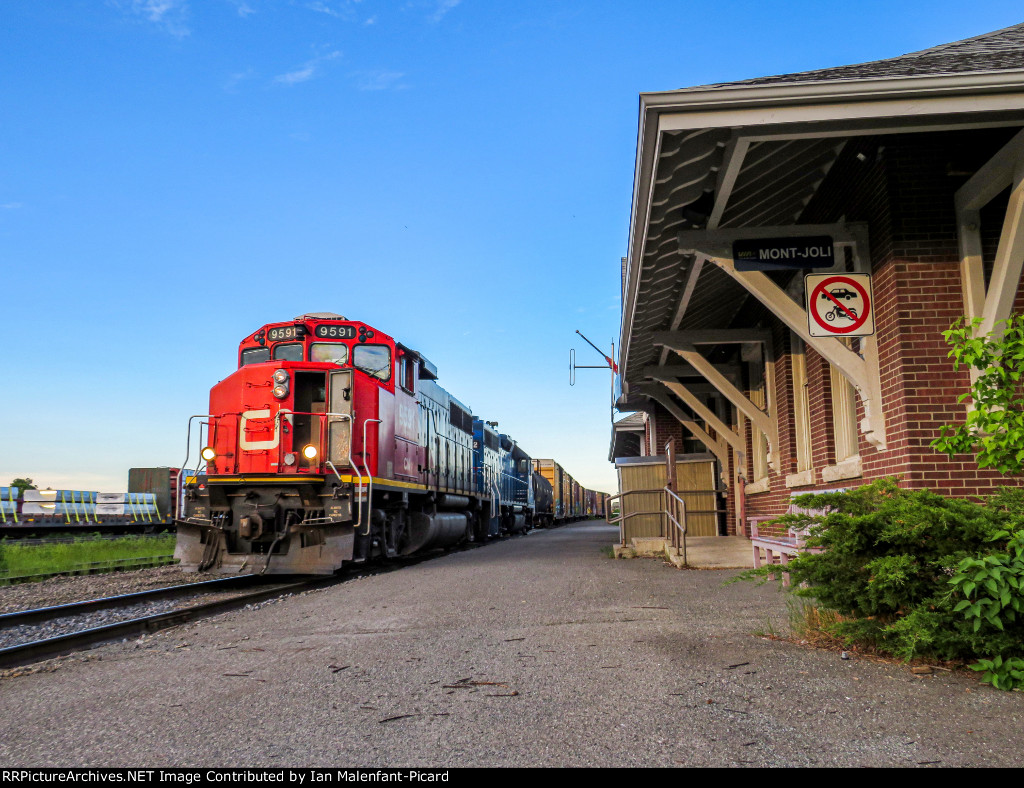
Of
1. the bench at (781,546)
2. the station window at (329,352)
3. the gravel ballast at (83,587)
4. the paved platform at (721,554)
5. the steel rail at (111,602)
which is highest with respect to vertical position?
the station window at (329,352)

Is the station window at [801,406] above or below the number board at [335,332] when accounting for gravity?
below

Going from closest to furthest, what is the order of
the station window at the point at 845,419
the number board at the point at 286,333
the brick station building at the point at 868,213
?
the brick station building at the point at 868,213, the station window at the point at 845,419, the number board at the point at 286,333

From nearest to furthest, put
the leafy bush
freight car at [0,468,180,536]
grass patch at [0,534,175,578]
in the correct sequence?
the leafy bush
grass patch at [0,534,175,578]
freight car at [0,468,180,536]

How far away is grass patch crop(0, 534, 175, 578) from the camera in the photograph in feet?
41.9

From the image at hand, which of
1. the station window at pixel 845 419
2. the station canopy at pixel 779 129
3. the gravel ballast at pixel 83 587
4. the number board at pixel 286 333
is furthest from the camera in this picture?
the number board at pixel 286 333

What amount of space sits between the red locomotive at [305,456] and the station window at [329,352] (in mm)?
15

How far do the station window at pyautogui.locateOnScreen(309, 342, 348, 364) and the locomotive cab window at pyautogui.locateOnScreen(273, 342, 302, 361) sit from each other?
0.60ft

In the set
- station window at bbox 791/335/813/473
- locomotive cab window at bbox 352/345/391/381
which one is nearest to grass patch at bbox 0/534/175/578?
locomotive cab window at bbox 352/345/391/381

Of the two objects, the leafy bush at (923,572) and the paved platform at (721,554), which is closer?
the leafy bush at (923,572)

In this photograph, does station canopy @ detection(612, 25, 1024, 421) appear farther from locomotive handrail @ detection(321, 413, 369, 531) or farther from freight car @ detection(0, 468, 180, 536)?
freight car @ detection(0, 468, 180, 536)

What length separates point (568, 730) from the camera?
3.30 meters

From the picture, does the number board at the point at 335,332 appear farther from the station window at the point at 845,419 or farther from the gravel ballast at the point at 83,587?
the station window at the point at 845,419

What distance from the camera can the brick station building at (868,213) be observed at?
4.87m

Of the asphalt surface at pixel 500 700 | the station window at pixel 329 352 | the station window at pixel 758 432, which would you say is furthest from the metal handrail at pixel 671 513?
the station window at pixel 329 352
